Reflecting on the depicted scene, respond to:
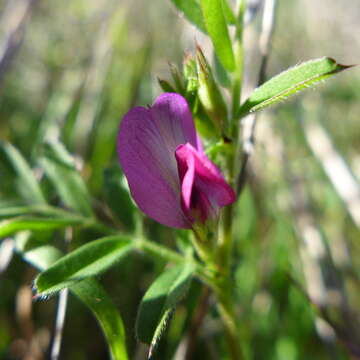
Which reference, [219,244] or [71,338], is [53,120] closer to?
[71,338]

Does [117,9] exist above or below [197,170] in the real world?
above

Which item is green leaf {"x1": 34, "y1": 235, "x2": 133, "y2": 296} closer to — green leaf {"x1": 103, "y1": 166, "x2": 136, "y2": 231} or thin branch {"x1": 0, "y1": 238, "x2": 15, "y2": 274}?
green leaf {"x1": 103, "y1": 166, "x2": 136, "y2": 231}

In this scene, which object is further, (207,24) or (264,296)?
(264,296)

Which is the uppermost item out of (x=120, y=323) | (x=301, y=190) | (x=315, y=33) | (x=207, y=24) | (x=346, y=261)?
(x=315, y=33)

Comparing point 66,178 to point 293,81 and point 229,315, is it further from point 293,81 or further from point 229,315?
point 293,81

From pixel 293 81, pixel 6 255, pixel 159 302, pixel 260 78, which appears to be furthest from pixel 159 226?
pixel 293 81

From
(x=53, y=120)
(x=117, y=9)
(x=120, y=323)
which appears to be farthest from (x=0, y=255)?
(x=117, y=9)

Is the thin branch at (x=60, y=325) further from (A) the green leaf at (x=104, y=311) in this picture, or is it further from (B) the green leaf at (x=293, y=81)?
(B) the green leaf at (x=293, y=81)
